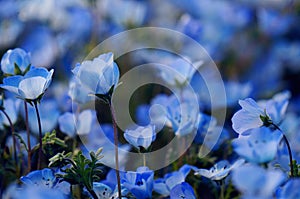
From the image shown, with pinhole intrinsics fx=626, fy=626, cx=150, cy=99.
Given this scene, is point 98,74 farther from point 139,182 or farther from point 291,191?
point 291,191

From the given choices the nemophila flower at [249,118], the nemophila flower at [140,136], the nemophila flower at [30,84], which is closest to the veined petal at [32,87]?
the nemophila flower at [30,84]

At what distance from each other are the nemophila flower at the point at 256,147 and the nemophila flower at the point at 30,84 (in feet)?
0.75

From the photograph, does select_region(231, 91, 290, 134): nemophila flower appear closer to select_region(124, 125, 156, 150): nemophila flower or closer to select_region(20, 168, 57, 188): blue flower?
select_region(124, 125, 156, 150): nemophila flower

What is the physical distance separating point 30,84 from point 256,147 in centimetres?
26

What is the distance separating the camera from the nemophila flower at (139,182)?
71 centimetres

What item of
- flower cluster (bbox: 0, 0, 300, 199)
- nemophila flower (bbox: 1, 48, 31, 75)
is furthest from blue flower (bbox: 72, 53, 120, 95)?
nemophila flower (bbox: 1, 48, 31, 75)

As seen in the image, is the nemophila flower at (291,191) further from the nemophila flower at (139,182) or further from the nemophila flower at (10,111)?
the nemophila flower at (10,111)

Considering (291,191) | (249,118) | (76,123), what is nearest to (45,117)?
(76,123)

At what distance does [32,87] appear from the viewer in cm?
72

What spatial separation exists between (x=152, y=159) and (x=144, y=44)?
516 mm

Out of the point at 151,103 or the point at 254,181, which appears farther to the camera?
the point at 151,103

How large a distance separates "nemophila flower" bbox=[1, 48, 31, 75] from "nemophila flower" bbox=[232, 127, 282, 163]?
29 cm

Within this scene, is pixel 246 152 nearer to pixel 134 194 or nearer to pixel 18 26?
pixel 134 194

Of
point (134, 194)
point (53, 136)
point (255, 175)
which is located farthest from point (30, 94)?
point (255, 175)
